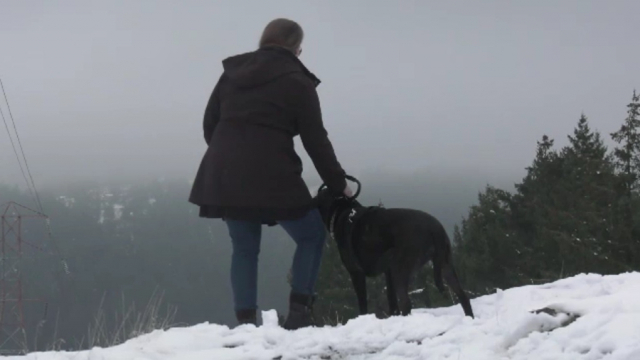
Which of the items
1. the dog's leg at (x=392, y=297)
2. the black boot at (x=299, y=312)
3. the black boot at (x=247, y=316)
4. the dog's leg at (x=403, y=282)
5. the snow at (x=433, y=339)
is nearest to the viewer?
the snow at (x=433, y=339)

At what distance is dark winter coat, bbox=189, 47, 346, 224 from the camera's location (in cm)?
432

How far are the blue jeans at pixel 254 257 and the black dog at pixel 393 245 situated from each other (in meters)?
0.63

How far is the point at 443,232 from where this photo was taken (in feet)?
16.5

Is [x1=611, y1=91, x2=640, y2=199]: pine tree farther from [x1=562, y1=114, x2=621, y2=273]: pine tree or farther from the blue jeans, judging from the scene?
the blue jeans

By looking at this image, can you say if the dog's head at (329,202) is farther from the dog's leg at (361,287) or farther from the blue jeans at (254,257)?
the blue jeans at (254,257)

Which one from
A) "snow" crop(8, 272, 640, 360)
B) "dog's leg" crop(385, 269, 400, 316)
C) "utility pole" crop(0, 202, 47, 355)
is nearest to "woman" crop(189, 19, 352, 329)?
"snow" crop(8, 272, 640, 360)

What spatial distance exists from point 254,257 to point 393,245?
1.21 m

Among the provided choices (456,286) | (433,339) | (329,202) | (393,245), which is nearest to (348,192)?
(329,202)

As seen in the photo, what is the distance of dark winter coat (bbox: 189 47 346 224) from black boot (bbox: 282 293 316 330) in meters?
0.62

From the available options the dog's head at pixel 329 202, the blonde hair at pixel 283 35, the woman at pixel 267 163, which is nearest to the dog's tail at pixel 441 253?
the dog's head at pixel 329 202

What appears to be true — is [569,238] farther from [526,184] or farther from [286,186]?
[286,186]

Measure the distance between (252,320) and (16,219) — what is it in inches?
356

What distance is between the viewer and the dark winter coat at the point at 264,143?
4.32 meters

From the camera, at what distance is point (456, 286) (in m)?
5.01
